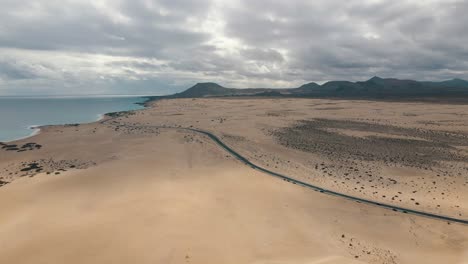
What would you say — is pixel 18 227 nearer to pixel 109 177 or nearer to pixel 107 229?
pixel 107 229

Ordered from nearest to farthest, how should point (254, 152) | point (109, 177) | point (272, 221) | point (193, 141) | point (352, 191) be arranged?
point (272, 221)
point (352, 191)
point (109, 177)
point (254, 152)
point (193, 141)

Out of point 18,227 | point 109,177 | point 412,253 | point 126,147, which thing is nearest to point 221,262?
point 412,253

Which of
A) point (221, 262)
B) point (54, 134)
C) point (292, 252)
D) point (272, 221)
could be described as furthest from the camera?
point (54, 134)

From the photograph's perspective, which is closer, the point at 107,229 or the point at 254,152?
the point at 107,229

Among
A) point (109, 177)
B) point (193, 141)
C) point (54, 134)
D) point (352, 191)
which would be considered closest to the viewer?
point (352, 191)

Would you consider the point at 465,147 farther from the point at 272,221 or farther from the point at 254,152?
the point at 272,221

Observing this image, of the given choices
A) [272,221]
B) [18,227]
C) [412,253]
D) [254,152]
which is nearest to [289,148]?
[254,152]
